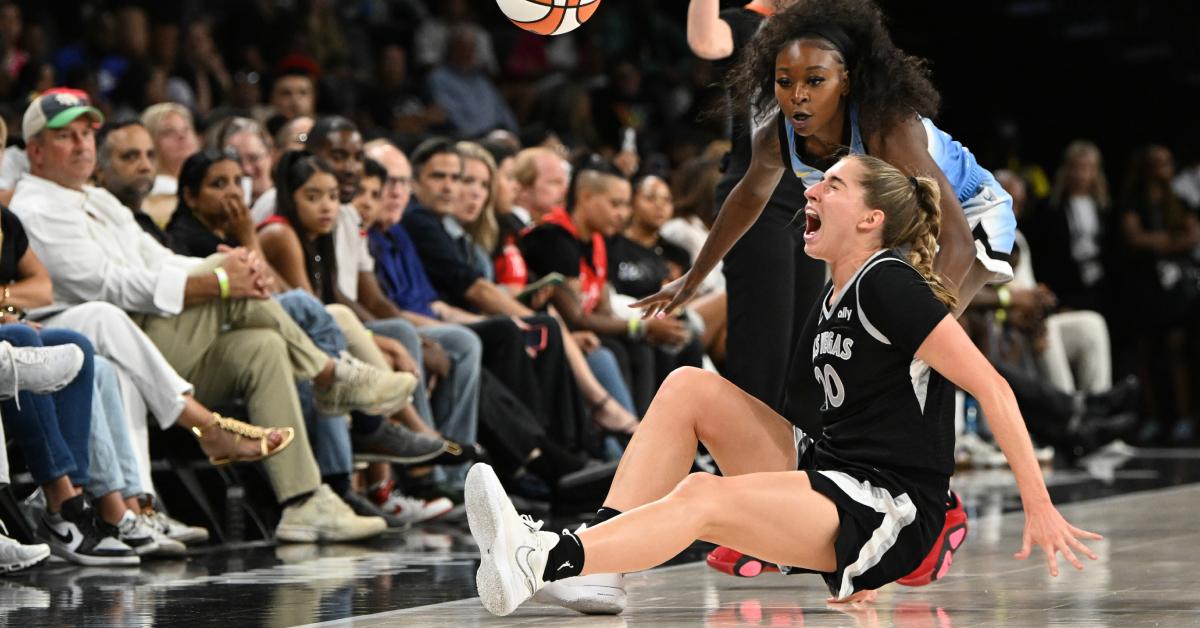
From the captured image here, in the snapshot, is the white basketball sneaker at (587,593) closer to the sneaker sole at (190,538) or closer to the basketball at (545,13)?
the basketball at (545,13)

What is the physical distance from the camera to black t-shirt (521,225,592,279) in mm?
6883

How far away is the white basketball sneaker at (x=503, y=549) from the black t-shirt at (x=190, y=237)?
9.53ft

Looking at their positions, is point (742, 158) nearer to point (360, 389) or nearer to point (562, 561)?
point (360, 389)

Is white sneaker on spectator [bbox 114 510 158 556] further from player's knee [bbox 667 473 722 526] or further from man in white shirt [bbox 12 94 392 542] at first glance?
player's knee [bbox 667 473 722 526]

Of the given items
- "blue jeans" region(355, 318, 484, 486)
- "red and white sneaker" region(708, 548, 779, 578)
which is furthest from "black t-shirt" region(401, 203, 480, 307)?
"red and white sneaker" region(708, 548, 779, 578)

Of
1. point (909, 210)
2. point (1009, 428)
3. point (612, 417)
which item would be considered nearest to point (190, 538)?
point (612, 417)

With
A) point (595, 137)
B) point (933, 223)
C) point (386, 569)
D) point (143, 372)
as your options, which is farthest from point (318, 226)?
point (595, 137)

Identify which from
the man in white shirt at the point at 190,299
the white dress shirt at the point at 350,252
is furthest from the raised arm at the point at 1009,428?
the white dress shirt at the point at 350,252

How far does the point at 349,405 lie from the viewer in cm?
520

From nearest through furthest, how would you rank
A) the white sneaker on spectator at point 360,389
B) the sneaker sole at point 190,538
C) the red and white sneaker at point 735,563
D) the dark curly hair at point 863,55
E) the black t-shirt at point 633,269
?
the red and white sneaker at point 735,563
the dark curly hair at point 863,55
the sneaker sole at point 190,538
the white sneaker on spectator at point 360,389
the black t-shirt at point 633,269

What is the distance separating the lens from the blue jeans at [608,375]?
6.70 m

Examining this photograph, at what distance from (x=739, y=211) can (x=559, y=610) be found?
1.02m

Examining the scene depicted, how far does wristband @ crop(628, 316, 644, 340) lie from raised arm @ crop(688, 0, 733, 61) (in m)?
2.64

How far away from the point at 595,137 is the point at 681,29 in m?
2.52
